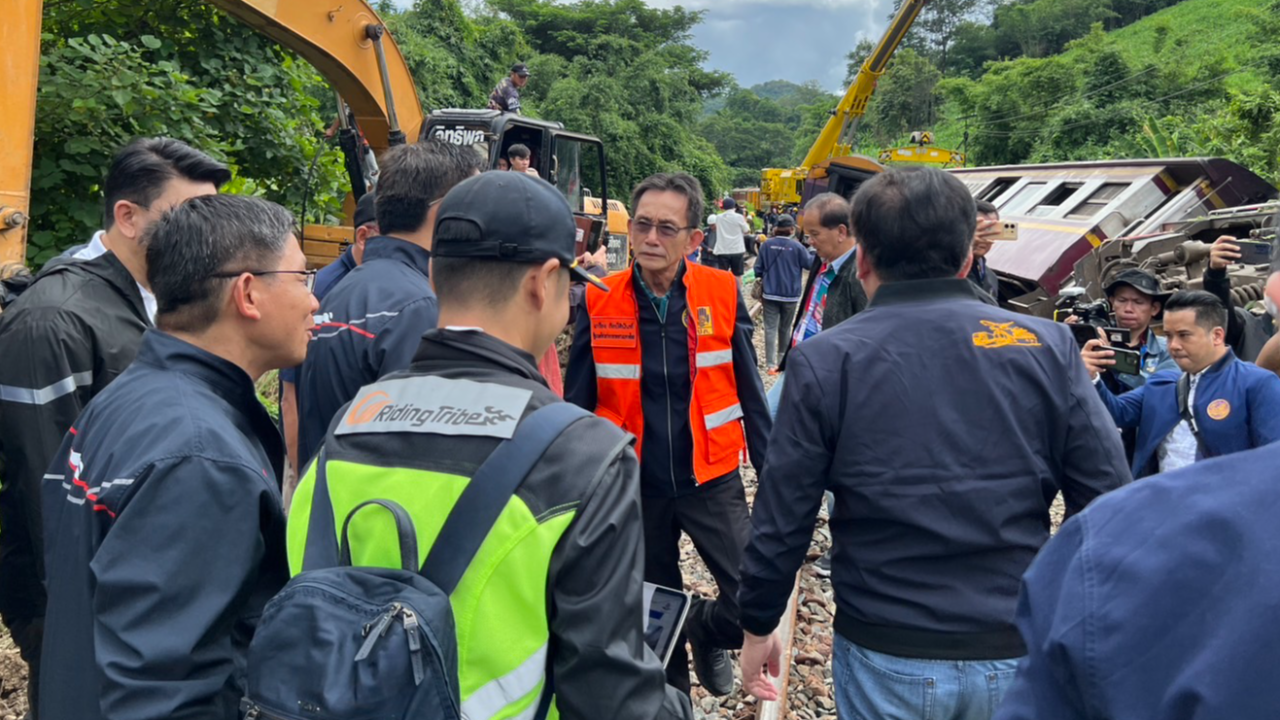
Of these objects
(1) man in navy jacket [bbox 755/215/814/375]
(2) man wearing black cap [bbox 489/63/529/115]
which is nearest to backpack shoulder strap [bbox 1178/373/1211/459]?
(1) man in navy jacket [bbox 755/215/814/375]

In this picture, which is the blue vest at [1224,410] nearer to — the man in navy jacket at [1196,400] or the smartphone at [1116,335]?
the man in navy jacket at [1196,400]

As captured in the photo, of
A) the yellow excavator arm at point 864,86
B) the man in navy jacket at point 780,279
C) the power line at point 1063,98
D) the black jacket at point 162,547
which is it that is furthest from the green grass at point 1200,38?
the black jacket at point 162,547

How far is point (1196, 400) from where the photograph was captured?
3.61m

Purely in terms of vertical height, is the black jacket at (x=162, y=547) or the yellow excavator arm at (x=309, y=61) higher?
the yellow excavator arm at (x=309, y=61)

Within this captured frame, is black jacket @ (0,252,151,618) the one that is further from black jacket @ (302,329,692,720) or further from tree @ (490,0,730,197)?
tree @ (490,0,730,197)

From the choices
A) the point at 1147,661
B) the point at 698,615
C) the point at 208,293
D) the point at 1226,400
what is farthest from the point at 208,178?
the point at 1226,400

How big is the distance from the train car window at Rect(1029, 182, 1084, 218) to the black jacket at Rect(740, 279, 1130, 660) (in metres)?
10.1

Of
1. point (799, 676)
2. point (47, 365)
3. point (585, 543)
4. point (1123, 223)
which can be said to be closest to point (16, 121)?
point (47, 365)

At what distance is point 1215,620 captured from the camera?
85 cm

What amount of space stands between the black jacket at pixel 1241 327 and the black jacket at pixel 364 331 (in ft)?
13.0

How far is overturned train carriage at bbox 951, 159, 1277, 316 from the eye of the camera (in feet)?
26.0

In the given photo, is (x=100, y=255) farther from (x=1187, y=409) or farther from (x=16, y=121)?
(x=1187, y=409)

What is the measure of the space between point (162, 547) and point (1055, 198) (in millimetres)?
12436

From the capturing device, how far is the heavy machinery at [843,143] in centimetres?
1852
